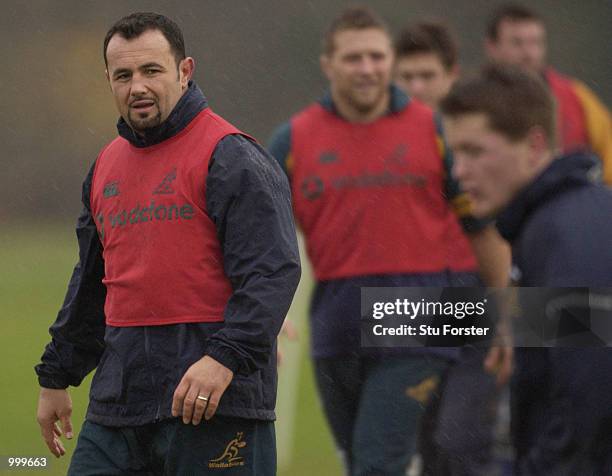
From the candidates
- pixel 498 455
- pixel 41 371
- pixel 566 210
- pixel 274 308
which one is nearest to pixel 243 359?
pixel 274 308

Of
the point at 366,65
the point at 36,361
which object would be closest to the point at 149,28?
the point at 366,65

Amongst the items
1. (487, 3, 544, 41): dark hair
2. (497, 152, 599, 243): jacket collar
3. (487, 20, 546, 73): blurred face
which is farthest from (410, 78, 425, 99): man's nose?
(497, 152, 599, 243): jacket collar

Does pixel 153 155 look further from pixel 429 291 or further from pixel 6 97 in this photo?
pixel 6 97

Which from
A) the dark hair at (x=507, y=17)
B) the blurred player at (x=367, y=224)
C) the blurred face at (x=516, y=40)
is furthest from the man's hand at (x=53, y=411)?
the dark hair at (x=507, y=17)

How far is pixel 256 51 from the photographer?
83.6ft

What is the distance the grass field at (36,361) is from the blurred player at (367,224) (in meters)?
2.93

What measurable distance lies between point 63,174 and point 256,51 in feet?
12.8

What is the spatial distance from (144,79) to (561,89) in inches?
136

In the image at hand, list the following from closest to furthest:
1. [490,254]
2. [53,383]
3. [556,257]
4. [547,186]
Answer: [556,257], [547,186], [53,383], [490,254]

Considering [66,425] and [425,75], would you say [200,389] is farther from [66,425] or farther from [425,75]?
[425,75]

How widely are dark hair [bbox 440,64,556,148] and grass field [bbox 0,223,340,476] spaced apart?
5459 mm

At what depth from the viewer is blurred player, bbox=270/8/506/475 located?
589cm

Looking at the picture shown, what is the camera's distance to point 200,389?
13.0ft

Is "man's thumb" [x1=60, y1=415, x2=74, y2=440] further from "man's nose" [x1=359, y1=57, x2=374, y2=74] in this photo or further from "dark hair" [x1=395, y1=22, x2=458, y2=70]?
"dark hair" [x1=395, y1=22, x2=458, y2=70]
